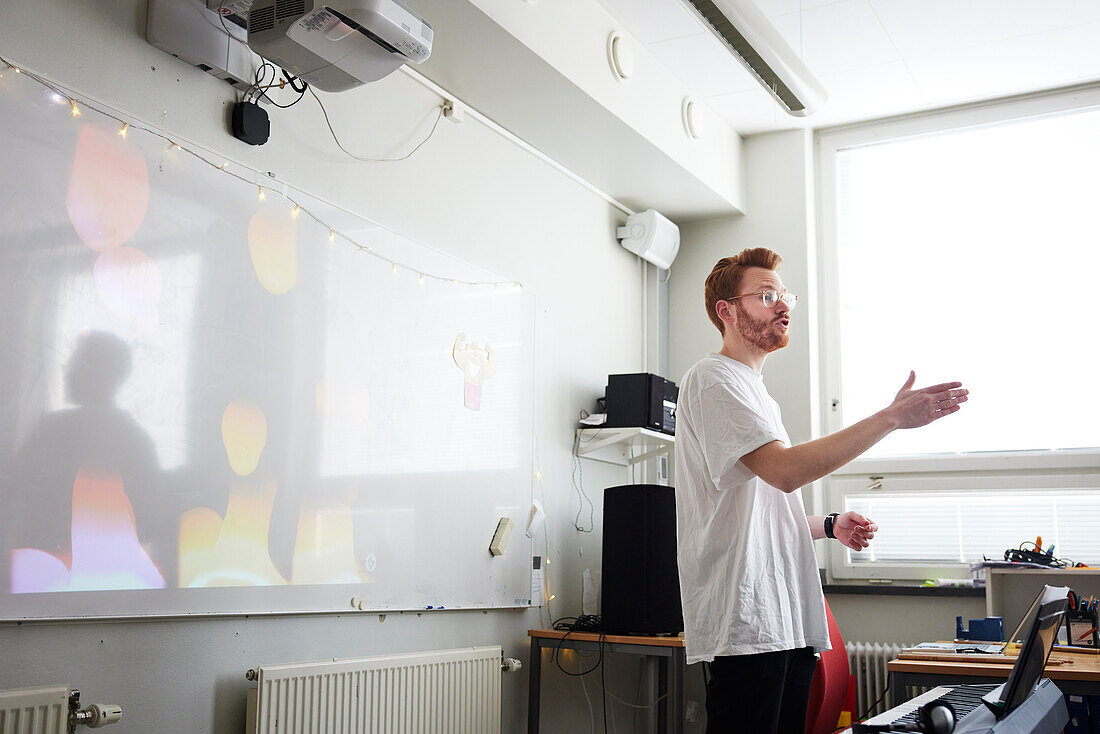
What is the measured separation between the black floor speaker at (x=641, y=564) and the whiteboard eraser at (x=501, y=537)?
1.40ft

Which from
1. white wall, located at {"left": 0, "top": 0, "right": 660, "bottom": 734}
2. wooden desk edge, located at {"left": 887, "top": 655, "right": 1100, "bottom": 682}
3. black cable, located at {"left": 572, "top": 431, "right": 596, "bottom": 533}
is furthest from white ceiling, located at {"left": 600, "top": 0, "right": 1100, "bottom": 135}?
wooden desk edge, located at {"left": 887, "top": 655, "right": 1100, "bottom": 682}

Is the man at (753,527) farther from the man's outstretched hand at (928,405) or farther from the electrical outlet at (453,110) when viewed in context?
the electrical outlet at (453,110)

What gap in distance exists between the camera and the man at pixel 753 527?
5.89ft

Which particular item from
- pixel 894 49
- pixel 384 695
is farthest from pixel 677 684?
pixel 894 49

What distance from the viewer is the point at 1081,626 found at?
3180 mm

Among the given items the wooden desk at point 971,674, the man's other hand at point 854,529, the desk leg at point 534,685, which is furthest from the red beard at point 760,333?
the desk leg at point 534,685

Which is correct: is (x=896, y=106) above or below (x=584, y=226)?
above

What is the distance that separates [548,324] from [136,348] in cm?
201

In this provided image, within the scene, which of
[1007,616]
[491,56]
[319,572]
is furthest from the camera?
Result: [1007,616]

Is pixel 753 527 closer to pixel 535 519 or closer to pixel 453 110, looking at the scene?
pixel 535 519

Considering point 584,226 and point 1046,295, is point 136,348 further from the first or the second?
point 1046,295

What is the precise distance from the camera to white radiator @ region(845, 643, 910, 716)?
4.24 meters

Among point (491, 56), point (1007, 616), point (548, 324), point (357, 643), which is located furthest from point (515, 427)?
point (1007, 616)

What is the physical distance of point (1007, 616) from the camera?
4043mm
